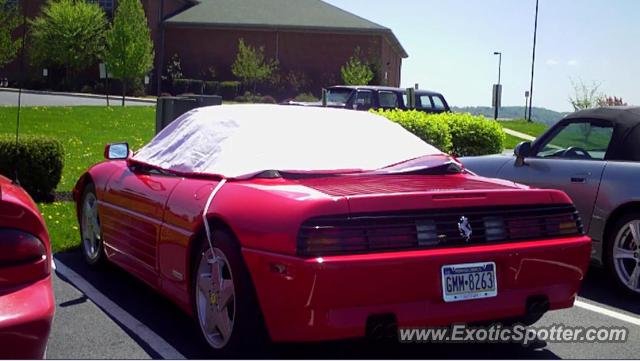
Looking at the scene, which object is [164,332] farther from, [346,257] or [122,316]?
[346,257]

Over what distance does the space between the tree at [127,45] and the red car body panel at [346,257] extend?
134 feet

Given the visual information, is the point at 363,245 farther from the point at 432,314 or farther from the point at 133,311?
the point at 133,311

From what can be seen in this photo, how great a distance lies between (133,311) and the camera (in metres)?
5.31

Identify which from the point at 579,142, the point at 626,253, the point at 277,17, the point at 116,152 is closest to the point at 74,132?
the point at 116,152

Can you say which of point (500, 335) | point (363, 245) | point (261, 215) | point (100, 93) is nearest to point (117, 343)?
point (261, 215)

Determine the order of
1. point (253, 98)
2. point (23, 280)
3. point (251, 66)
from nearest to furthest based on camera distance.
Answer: point (23, 280)
point (253, 98)
point (251, 66)

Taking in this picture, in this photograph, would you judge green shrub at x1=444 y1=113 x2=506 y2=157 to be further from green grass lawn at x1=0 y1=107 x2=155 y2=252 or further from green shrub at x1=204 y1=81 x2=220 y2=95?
green shrub at x1=204 y1=81 x2=220 y2=95

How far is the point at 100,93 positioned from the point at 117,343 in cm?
5120

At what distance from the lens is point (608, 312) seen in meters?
5.64

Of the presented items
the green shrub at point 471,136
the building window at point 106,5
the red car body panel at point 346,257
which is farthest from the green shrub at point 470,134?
the building window at point 106,5

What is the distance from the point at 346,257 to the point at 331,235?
5.3 inches

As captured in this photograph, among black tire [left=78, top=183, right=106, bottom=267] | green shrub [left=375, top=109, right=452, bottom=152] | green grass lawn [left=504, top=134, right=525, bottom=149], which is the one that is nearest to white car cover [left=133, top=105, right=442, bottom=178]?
black tire [left=78, top=183, right=106, bottom=267]

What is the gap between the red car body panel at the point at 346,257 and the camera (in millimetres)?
3771

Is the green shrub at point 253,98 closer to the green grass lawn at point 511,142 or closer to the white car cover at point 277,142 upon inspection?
the green grass lawn at point 511,142
